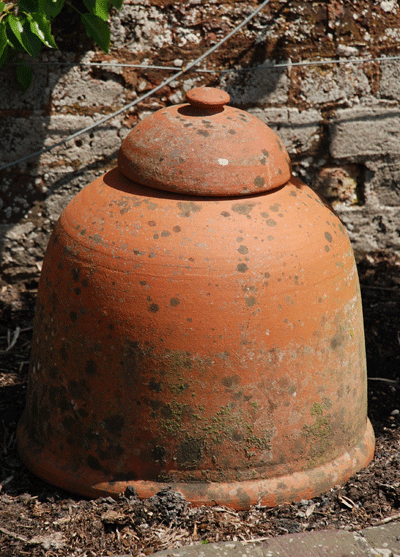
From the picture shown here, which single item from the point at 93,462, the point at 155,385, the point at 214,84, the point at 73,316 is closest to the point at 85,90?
the point at 214,84

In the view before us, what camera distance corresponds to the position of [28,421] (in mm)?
2270

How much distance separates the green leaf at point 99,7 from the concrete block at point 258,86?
732 millimetres

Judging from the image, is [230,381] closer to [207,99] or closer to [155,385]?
[155,385]

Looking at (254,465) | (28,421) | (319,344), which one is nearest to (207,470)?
(254,465)

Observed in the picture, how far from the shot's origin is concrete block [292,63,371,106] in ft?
10.6

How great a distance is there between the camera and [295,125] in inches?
131

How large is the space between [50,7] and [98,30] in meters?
0.25

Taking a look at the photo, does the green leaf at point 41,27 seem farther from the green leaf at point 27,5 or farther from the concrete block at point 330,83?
the concrete block at point 330,83

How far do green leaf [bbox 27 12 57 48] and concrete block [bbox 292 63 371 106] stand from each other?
4.33ft

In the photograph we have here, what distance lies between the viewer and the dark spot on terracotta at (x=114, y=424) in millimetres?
1974

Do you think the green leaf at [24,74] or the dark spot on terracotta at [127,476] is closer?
the dark spot on terracotta at [127,476]

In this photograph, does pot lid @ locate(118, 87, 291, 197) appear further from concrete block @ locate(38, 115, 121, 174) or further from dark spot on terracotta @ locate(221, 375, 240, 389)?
concrete block @ locate(38, 115, 121, 174)

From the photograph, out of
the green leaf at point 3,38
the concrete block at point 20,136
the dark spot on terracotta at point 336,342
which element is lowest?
the dark spot on terracotta at point 336,342

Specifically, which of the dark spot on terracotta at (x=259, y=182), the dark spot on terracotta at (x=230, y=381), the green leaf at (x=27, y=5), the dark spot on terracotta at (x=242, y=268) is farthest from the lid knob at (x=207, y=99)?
the green leaf at (x=27, y=5)
